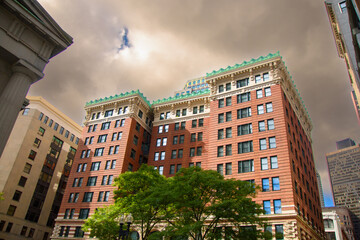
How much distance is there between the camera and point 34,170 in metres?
71.9

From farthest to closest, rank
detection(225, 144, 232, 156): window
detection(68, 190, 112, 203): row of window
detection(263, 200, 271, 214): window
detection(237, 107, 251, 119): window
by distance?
1. detection(68, 190, 112, 203): row of window
2. detection(237, 107, 251, 119): window
3. detection(225, 144, 232, 156): window
4. detection(263, 200, 271, 214): window

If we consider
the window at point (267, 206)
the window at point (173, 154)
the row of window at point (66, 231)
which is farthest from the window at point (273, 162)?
the row of window at point (66, 231)

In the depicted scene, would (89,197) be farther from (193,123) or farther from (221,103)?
(221,103)

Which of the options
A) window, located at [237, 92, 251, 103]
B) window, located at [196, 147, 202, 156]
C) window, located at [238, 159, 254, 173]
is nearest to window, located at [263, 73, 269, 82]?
window, located at [237, 92, 251, 103]

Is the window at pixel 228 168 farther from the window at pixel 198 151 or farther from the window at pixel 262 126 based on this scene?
the window at pixel 198 151

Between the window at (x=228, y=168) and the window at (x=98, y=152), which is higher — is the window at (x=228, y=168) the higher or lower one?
the lower one

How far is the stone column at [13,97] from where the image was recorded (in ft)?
56.0

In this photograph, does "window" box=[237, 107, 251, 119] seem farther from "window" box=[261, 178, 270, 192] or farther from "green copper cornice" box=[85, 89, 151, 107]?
"green copper cornice" box=[85, 89, 151, 107]

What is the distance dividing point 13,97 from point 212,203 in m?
20.4

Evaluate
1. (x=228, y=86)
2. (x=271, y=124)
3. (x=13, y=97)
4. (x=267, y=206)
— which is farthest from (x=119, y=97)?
(x=13, y=97)

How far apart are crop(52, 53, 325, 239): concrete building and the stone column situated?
33.7 m

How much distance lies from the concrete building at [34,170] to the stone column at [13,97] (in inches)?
2213

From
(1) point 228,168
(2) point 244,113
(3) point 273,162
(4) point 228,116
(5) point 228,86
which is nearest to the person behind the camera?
(3) point 273,162

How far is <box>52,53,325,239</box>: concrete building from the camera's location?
41.8m
